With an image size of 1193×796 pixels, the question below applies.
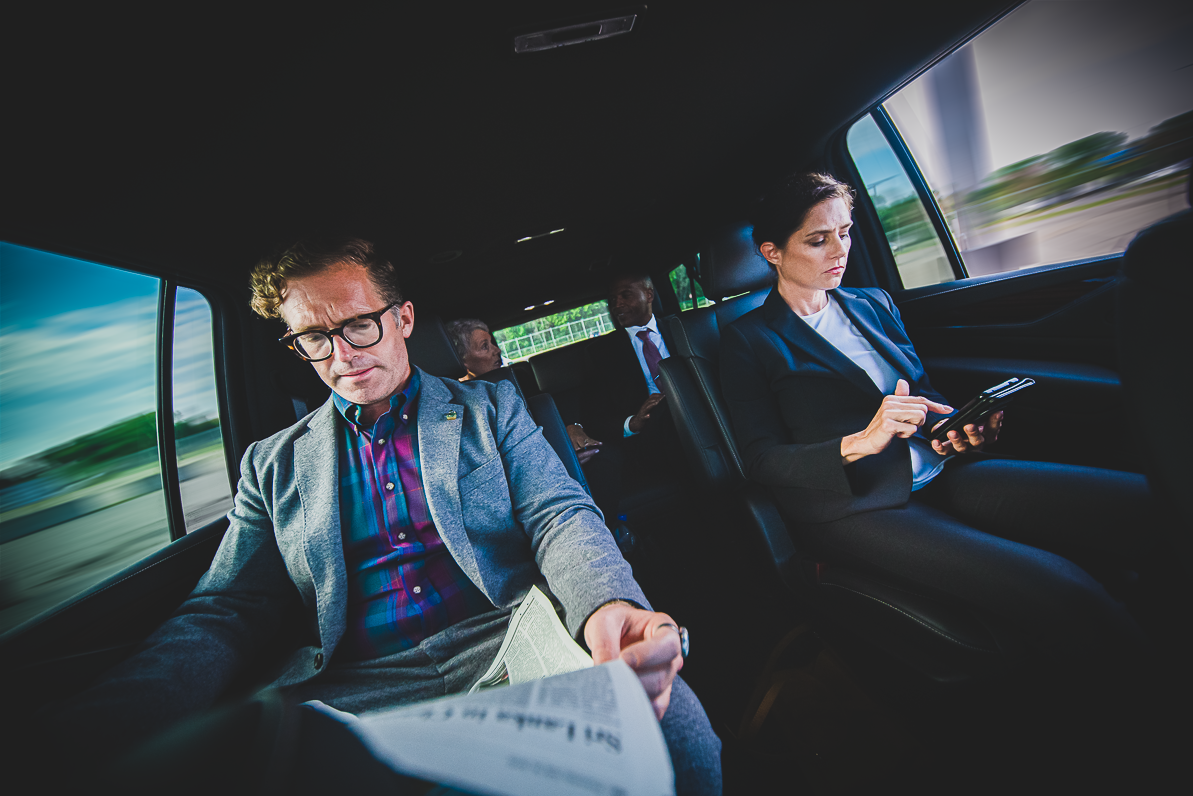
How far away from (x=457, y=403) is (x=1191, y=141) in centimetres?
231

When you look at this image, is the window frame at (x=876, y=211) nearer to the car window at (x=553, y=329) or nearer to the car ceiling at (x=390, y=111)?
the car ceiling at (x=390, y=111)

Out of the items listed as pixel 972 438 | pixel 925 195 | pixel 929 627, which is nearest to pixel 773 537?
pixel 929 627

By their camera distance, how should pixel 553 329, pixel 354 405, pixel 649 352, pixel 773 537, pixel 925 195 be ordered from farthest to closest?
pixel 553 329
pixel 649 352
pixel 925 195
pixel 773 537
pixel 354 405

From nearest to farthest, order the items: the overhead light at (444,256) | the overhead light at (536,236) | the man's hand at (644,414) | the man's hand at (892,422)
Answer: the man's hand at (892,422)
the man's hand at (644,414)
the overhead light at (444,256)
the overhead light at (536,236)

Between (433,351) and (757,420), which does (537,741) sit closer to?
(757,420)

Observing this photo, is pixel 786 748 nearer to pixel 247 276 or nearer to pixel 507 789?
pixel 507 789

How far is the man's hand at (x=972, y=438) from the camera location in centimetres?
133

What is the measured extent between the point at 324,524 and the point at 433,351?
1.05 meters

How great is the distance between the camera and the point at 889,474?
1.35 metres

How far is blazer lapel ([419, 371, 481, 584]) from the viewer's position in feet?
3.67

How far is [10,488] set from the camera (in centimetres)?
111

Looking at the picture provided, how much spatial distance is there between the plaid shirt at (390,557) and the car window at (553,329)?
4779mm

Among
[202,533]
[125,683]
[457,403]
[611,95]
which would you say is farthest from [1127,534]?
[202,533]

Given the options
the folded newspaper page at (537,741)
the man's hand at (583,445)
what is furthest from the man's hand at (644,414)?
the folded newspaper page at (537,741)
